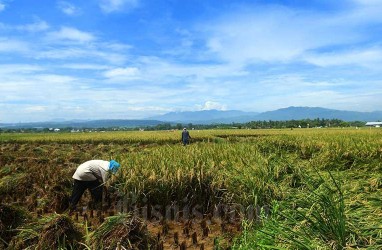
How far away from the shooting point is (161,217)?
639cm

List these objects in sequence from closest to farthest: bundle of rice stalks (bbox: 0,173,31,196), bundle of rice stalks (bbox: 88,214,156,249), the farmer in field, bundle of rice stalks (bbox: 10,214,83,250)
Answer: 1. bundle of rice stalks (bbox: 88,214,156,249)
2. bundle of rice stalks (bbox: 10,214,83,250)
3. the farmer in field
4. bundle of rice stalks (bbox: 0,173,31,196)

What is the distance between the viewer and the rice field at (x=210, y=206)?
394 centimetres

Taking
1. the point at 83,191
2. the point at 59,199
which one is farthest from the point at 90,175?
the point at 59,199

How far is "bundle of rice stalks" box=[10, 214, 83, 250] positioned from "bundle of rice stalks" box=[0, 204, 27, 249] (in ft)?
0.91

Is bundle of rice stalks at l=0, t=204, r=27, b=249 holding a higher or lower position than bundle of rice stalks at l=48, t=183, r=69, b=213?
higher

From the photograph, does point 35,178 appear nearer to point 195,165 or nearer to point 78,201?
point 78,201

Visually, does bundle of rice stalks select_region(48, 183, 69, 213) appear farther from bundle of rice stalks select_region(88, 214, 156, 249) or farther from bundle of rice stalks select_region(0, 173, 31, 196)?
bundle of rice stalks select_region(88, 214, 156, 249)

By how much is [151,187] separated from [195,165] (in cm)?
116

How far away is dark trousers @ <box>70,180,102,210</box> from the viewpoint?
740 centimetres

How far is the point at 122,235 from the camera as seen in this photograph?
14.0ft

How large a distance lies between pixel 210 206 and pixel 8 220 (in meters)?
3.42

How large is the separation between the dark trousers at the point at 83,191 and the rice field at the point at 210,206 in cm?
16

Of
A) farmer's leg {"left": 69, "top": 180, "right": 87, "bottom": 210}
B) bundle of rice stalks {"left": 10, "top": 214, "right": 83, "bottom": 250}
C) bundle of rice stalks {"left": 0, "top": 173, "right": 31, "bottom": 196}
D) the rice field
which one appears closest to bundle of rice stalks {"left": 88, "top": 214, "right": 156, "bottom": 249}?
the rice field

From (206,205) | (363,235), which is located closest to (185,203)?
(206,205)
